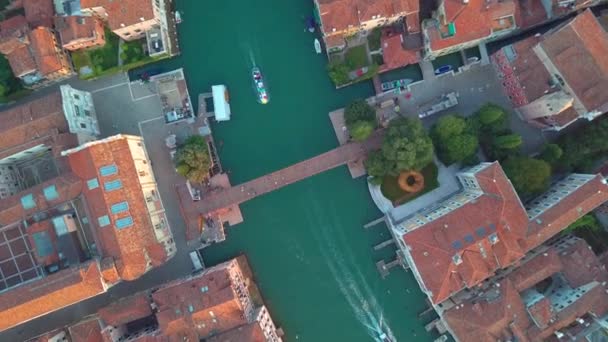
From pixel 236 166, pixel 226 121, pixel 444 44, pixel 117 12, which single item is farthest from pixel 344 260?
pixel 117 12

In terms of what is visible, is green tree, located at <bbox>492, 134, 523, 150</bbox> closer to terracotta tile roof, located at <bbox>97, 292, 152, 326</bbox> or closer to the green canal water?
the green canal water

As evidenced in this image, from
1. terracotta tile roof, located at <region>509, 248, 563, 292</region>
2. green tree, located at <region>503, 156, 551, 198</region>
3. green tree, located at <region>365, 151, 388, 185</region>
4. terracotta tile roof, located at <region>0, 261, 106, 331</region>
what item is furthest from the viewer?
green tree, located at <region>365, 151, 388, 185</region>

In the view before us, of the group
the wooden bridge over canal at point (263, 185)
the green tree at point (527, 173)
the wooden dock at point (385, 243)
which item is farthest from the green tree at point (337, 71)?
the green tree at point (527, 173)

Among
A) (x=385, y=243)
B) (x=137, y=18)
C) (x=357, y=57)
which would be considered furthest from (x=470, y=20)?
(x=137, y=18)

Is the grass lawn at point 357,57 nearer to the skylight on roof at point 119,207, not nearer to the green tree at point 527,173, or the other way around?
the green tree at point 527,173

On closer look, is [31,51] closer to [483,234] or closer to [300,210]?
[300,210]

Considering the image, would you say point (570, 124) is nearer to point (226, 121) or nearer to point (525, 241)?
point (525, 241)

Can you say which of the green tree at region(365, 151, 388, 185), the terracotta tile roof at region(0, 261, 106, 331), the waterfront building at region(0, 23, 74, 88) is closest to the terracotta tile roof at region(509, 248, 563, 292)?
the green tree at region(365, 151, 388, 185)
